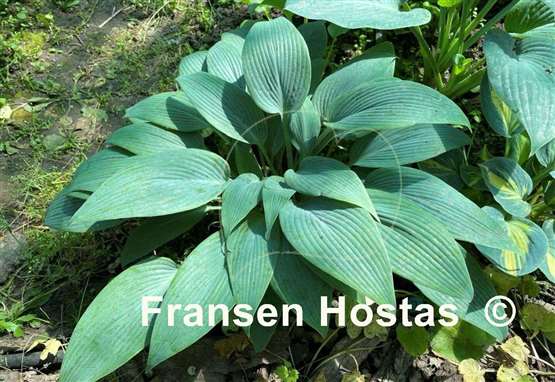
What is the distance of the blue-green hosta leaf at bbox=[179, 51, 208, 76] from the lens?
77.9 inches

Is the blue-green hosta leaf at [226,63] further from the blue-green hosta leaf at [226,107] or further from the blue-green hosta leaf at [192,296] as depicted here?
the blue-green hosta leaf at [192,296]

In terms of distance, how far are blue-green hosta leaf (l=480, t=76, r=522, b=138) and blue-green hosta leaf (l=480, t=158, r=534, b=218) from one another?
0.09 metres

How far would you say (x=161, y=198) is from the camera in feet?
5.22

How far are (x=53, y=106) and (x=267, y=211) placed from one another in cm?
128

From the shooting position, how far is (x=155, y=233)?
5.78ft

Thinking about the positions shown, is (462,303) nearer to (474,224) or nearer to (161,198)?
(474,224)

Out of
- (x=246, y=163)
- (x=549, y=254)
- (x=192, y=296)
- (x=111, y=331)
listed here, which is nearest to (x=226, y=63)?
(x=246, y=163)

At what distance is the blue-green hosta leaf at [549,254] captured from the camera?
1685 mm

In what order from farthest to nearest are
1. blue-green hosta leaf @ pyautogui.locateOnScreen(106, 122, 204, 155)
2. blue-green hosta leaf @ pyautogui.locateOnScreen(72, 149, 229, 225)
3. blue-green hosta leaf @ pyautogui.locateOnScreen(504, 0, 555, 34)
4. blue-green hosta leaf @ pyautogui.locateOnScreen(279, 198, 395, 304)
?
blue-green hosta leaf @ pyautogui.locateOnScreen(504, 0, 555, 34), blue-green hosta leaf @ pyautogui.locateOnScreen(106, 122, 204, 155), blue-green hosta leaf @ pyautogui.locateOnScreen(72, 149, 229, 225), blue-green hosta leaf @ pyautogui.locateOnScreen(279, 198, 395, 304)

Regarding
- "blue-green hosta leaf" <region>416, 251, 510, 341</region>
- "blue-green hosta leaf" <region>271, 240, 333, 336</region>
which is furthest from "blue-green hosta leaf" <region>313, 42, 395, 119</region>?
"blue-green hosta leaf" <region>416, 251, 510, 341</region>

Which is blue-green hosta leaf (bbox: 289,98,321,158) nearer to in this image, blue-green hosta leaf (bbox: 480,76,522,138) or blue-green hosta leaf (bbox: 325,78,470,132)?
blue-green hosta leaf (bbox: 325,78,470,132)

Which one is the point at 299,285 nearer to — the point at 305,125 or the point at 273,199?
the point at 273,199

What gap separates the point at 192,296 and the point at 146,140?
1.77 feet

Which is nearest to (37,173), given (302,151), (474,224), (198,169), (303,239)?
(198,169)
